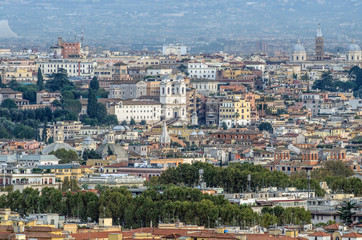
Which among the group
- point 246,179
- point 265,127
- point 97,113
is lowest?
point 265,127

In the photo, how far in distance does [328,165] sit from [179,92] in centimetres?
4614

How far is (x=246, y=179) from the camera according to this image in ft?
246

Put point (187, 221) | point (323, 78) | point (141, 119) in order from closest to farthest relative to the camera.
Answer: point (187, 221)
point (141, 119)
point (323, 78)

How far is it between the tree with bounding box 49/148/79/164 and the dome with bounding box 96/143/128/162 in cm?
271

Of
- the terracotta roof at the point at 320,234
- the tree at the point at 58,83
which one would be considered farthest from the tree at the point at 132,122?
the terracotta roof at the point at 320,234

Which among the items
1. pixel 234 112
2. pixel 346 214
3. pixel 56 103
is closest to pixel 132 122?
pixel 234 112

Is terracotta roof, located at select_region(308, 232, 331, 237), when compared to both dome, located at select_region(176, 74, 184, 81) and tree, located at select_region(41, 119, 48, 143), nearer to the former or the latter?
tree, located at select_region(41, 119, 48, 143)

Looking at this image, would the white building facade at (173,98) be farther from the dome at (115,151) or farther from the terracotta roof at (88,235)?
the terracotta roof at (88,235)

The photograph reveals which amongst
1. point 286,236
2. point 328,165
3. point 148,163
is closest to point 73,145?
point 148,163

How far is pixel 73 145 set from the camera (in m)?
107

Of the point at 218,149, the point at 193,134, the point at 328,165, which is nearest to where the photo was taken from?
the point at 328,165

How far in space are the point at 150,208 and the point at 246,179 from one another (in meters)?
15.0

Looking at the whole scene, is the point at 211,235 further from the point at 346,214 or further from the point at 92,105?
the point at 92,105

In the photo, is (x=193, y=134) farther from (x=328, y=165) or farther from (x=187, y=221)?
(x=187, y=221)
